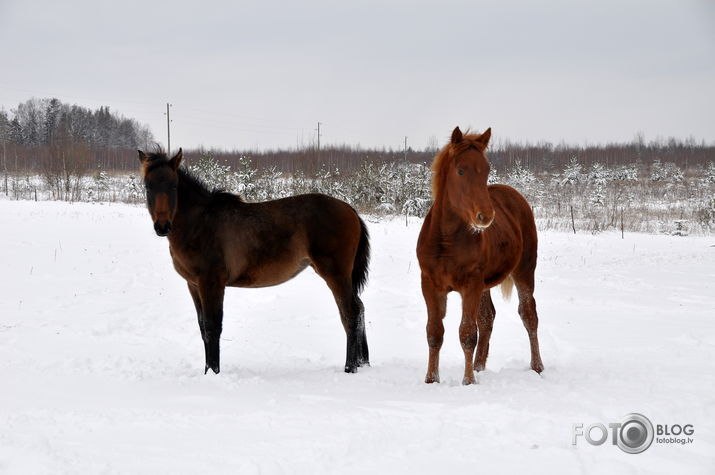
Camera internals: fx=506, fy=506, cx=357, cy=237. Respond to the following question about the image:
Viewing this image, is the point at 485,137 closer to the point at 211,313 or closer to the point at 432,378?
the point at 432,378

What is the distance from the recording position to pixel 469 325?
14.8 feet

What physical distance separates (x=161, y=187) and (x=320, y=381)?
2.57m

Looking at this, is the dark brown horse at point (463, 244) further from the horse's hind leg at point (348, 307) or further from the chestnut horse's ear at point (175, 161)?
the chestnut horse's ear at point (175, 161)

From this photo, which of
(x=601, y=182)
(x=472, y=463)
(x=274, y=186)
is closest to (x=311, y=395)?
(x=472, y=463)

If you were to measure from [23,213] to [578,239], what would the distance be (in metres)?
18.8

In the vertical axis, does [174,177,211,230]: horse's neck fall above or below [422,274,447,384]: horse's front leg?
above

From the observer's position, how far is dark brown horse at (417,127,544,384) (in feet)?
14.0

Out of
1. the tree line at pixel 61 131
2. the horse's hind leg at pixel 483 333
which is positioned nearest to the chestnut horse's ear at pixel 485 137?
the horse's hind leg at pixel 483 333

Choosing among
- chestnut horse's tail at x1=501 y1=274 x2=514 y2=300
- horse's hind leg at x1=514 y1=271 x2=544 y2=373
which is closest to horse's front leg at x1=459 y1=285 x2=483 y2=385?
horse's hind leg at x1=514 y1=271 x2=544 y2=373

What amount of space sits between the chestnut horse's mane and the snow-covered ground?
1.84 meters

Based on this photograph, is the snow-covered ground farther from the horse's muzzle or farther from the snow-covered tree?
the snow-covered tree

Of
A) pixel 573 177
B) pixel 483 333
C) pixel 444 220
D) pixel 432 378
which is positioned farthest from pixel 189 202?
pixel 573 177

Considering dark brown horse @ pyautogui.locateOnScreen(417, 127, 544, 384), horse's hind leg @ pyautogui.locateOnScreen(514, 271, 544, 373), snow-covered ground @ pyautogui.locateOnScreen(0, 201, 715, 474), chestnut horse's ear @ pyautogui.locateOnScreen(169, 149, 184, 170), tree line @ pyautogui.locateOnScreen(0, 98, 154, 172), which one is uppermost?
tree line @ pyautogui.locateOnScreen(0, 98, 154, 172)

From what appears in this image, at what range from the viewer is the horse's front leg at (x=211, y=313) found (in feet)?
17.4
